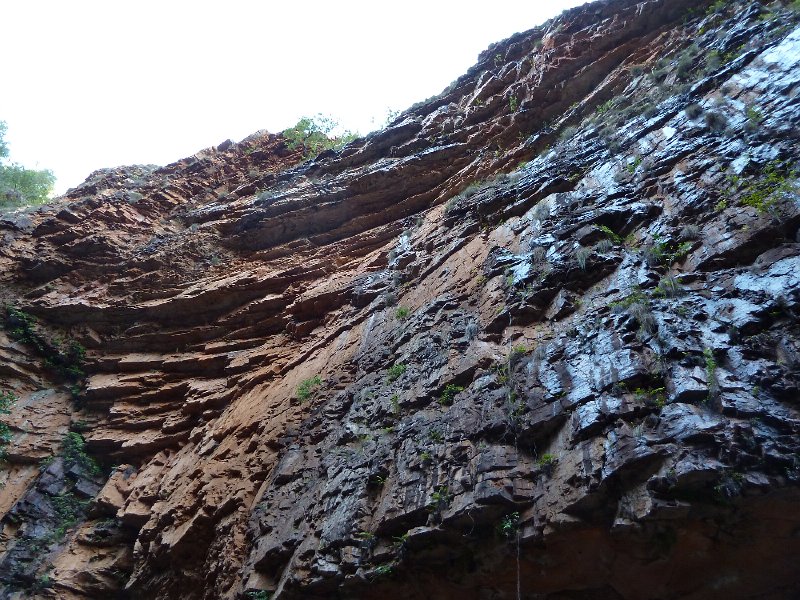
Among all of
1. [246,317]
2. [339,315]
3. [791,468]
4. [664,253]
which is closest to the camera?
[791,468]

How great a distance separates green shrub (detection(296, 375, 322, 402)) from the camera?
33.1 feet

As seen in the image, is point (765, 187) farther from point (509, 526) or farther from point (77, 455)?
point (77, 455)

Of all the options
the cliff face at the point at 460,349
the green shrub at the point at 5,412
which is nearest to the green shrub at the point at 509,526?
the cliff face at the point at 460,349

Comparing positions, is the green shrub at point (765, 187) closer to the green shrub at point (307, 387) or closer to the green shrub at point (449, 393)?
the green shrub at point (449, 393)

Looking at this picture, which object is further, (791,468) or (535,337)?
(535,337)

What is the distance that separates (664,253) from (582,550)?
13.3 ft

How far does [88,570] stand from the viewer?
10.2m

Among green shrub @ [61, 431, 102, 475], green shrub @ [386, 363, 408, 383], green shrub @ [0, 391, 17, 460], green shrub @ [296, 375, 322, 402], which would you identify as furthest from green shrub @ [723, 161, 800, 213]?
green shrub @ [0, 391, 17, 460]

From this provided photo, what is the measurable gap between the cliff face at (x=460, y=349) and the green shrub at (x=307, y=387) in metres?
0.05

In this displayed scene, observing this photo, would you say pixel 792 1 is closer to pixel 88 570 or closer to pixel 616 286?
pixel 616 286

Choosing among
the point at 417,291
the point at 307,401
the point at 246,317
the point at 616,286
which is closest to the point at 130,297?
the point at 246,317

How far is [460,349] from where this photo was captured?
316 inches

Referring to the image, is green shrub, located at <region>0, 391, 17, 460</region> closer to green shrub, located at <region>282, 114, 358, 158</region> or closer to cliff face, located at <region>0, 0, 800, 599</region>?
cliff face, located at <region>0, 0, 800, 599</region>

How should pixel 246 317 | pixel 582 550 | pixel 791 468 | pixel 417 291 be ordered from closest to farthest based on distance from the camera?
pixel 791 468 < pixel 582 550 < pixel 417 291 < pixel 246 317
